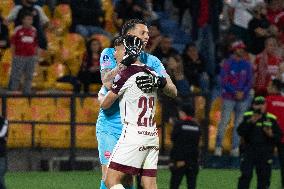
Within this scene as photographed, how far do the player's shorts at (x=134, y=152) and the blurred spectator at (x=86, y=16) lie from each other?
456 inches

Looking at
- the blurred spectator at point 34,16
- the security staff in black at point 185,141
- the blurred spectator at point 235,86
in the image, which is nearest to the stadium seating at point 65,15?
the blurred spectator at point 34,16

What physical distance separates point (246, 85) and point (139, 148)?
10.7m

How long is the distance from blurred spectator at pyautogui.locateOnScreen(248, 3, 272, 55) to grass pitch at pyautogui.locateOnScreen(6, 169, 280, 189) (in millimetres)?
3401

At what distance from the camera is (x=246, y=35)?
74.3 feet

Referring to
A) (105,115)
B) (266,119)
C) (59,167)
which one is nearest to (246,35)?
(59,167)

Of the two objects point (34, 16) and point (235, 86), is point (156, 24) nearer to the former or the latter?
point (235, 86)

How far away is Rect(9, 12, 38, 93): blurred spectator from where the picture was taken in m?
19.7

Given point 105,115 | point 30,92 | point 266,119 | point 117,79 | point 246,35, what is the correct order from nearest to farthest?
point 117,79 < point 105,115 < point 266,119 < point 30,92 < point 246,35

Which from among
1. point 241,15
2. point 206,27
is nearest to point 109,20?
point 206,27

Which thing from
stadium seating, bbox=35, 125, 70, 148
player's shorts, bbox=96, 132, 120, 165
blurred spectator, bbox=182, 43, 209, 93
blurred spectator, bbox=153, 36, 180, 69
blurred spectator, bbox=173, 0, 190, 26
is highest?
blurred spectator, bbox=173, 0, 190, 26

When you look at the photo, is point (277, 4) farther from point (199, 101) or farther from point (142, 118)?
point (142, 118)

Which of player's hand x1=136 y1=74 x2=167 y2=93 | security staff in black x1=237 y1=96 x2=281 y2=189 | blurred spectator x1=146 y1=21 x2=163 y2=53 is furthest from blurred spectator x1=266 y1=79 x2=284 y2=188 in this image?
player's hand x1=136 y1=74 x2=167 y2=93

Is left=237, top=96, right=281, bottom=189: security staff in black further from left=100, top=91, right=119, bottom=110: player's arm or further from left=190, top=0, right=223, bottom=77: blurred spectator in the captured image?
left=190, top=0, right=223, bottom=77: blurred spectator

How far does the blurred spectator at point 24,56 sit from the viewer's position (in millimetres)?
19703
